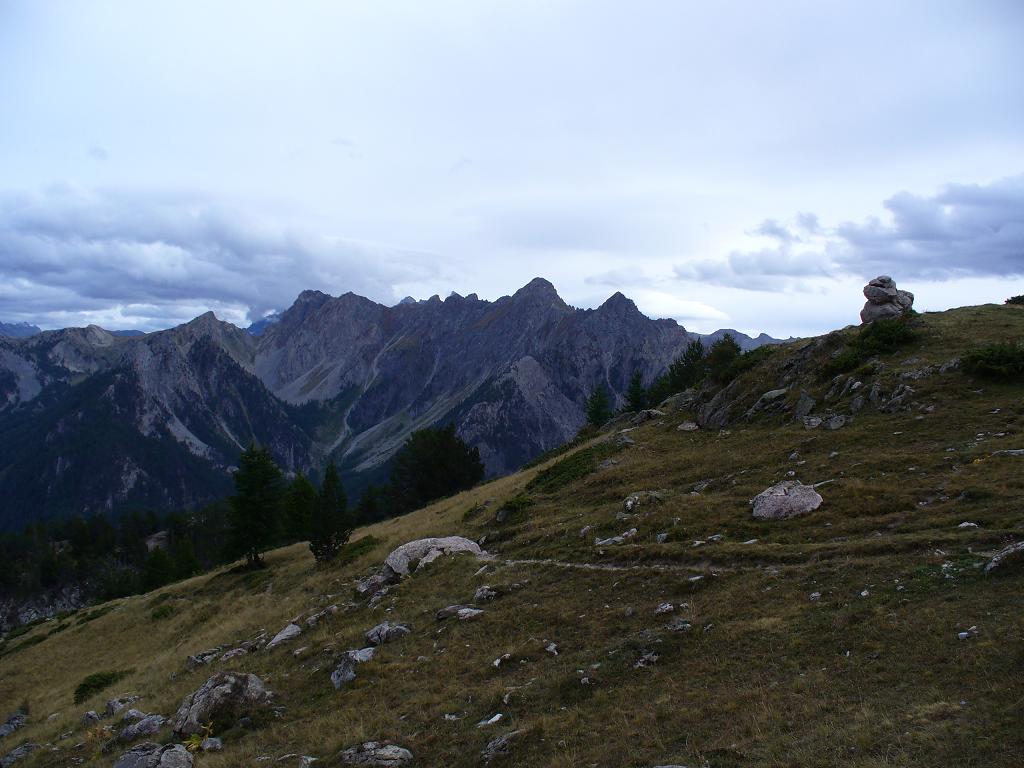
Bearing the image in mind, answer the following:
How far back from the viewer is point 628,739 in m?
10.9

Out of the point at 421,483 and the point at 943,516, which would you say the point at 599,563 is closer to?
the point at 943,516

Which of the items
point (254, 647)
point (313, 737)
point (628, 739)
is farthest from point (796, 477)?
point (254, 647)

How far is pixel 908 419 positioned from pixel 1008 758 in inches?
929

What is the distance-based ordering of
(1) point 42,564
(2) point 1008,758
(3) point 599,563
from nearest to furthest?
(2) point 1008,758, (3) point 599,563, (1) point 42,564

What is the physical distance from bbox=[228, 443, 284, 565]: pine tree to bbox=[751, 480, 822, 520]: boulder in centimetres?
4571

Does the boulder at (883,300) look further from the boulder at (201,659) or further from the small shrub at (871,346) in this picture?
the boulder at (201,659)

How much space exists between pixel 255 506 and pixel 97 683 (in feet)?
82.6

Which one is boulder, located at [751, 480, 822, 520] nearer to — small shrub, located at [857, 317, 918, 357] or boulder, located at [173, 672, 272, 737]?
boulder, located at [173, 672, 272, 737]

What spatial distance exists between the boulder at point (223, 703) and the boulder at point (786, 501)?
703 inches

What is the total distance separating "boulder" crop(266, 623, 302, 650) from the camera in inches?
939

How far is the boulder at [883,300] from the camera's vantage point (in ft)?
142

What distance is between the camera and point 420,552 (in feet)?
94.3

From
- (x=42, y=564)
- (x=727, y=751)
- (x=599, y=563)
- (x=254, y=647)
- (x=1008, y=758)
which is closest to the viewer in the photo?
(x=1008, y=758)

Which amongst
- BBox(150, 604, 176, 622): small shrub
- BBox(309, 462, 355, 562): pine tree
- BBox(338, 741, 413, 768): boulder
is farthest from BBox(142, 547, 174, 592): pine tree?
BBox(338, 741, 413, 768): boulder
